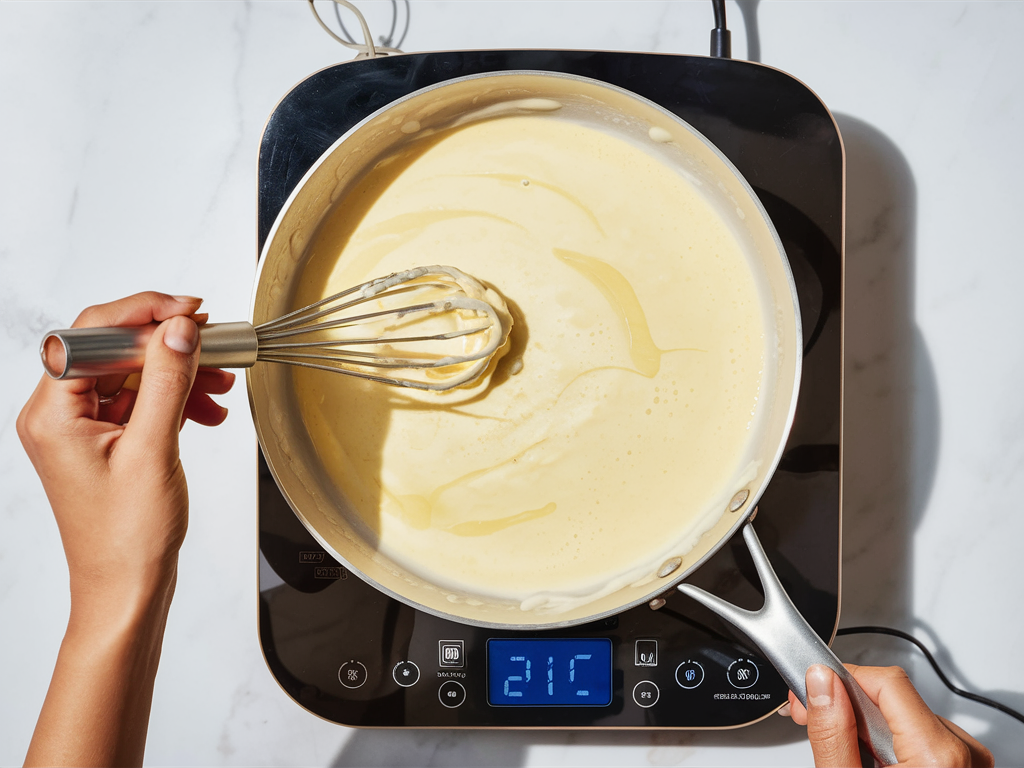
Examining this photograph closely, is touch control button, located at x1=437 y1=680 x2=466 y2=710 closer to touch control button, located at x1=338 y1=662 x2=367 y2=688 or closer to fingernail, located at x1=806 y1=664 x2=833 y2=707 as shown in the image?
touch control button, located at x1=338 y1=662 x2=367 y2=688

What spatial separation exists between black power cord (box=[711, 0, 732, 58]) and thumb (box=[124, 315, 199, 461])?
0.51 meters

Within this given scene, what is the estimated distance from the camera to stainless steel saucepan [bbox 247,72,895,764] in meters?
0.48

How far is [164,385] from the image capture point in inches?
16.3

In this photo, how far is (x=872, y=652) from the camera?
0.67m

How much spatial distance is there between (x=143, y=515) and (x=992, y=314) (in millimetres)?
775

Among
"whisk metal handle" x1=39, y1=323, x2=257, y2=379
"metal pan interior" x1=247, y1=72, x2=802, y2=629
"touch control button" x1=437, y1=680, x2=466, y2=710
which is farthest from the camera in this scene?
"touch control button" x1=437, y1=680, x2=466, y2=710

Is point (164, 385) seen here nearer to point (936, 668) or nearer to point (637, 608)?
point (637, 608)

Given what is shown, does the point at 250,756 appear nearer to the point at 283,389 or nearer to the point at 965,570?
the point at 283,389

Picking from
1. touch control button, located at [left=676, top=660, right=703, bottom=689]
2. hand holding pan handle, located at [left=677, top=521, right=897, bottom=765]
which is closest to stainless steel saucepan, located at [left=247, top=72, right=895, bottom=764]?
hand holding pan handle, located at [left=677, top=521, right=897, bottom=765]

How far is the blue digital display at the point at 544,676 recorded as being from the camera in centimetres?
59

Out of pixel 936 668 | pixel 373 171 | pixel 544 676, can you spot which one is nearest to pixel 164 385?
pixel 373 171

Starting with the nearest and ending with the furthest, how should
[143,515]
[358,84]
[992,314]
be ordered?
[143,515] < [358,84] < [992,314]

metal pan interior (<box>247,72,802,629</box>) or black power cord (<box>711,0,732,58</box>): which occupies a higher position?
black power cord (<box>711,0,732,58</box>)

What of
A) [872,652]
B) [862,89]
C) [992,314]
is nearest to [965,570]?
[872,652]
